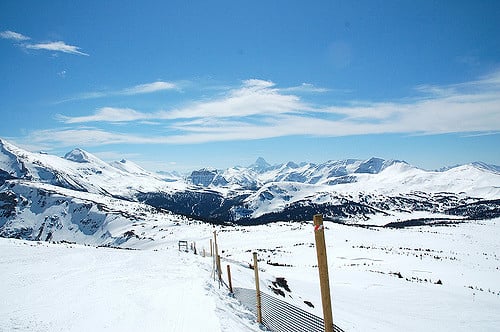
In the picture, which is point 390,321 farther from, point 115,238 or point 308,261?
point 115,238

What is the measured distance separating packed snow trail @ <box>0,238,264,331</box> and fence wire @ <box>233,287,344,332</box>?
64 cm

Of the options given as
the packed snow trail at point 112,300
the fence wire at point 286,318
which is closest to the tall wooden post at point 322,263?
the fence wire at point 286,318

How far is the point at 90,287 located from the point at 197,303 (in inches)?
242

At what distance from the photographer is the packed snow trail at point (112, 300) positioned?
10367mm

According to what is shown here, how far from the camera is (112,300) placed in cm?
1341

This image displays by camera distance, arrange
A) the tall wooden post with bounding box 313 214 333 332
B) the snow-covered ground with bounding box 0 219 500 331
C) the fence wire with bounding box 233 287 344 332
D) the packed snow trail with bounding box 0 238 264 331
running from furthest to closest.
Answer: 1. the snow-covered ground with bounding box 0 219 500 331
2. the packed snow trail with bounding box 0 238 264 331
3. the fence wire with bounding box 233 287 344 332
4. the tall wooden post with bounding box 313 214 333 332

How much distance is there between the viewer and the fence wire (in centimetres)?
1013

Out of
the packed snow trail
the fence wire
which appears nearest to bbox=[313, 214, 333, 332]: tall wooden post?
the fence wire

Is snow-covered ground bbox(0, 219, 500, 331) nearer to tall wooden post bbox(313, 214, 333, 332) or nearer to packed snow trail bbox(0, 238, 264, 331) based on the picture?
packed snow trail bbox(0, 238, 264, 331)

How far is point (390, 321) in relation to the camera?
19.5 meters

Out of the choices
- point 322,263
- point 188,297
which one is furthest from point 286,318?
point 322,263

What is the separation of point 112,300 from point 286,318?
21.3 ft

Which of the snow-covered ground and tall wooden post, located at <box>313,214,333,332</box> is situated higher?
tall wooden post, located at <box>313,214,333,332</box>

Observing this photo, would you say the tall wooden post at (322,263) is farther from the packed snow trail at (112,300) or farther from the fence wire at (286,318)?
the packed snow trail at (112,300)
